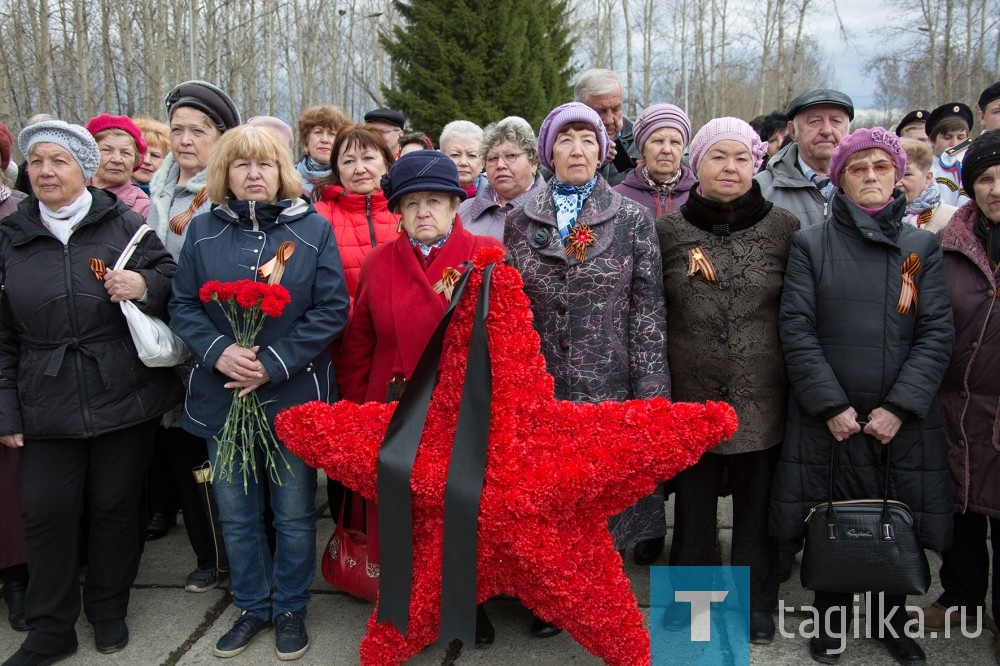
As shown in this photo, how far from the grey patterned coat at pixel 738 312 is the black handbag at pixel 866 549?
15.3 inches

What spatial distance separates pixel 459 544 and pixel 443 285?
105 centimetres

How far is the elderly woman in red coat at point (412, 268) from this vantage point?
2930 mm

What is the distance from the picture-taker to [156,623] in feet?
11.2

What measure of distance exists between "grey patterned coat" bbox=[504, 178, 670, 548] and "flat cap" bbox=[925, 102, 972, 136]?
4.41 meters

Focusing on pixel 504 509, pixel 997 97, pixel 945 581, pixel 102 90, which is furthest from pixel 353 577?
pixel 102 90

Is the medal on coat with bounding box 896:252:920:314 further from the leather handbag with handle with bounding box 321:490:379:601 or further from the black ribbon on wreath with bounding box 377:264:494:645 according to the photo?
the leather handbag with handle with bounding box 321:490:379:601

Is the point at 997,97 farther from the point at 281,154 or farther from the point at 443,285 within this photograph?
the point at 281,154

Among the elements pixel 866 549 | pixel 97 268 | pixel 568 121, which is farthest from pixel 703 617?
A: pixel 97 268

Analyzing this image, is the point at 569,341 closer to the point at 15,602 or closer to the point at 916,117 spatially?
the point at 15,602

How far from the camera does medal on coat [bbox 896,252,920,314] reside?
287cm

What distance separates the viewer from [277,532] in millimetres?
3166

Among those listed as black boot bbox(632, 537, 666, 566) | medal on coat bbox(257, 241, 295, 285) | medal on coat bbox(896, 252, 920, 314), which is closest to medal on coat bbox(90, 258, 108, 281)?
medal on coat bbox(257, 241, 295, 285)

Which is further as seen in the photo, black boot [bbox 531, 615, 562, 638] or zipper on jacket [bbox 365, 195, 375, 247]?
zipper on jacket [bbox 365, 195, 375, 247]

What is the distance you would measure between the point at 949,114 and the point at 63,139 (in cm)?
634
